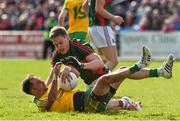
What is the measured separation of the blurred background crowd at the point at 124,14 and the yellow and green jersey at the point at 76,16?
41.1ft

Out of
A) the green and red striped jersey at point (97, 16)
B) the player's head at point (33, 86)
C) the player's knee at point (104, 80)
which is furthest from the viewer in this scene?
the green and red striped jersey at point (97, 16)

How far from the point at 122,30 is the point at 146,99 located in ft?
56.5

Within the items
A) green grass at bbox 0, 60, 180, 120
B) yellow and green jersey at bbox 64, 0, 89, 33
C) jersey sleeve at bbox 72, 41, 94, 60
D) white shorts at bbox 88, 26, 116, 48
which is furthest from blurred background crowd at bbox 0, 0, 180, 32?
jersey sleeve at bbox 72, 41, 94, 60

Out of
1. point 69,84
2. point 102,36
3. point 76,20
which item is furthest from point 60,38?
point 76,20

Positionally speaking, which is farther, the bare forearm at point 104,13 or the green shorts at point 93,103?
the bare forearm at point 104,13

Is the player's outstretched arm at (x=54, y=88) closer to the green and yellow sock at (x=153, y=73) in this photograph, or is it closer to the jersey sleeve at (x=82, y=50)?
the jersey sleeve at (x=82, y=50)

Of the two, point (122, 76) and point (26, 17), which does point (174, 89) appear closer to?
point (122, 76)

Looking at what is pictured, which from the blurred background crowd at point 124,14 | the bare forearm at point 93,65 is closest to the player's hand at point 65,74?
the bare forearm at point 93,65

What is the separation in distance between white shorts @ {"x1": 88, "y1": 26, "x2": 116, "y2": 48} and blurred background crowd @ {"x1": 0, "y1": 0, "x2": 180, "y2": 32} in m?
15.0

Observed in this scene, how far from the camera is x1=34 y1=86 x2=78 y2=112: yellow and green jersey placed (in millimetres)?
9836

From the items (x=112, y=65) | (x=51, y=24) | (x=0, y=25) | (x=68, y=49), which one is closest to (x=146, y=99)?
(x=112, y=65)

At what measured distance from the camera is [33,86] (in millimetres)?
9711

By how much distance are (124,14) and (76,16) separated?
15918 millimetres

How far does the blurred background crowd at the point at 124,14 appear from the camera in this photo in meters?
29.8
